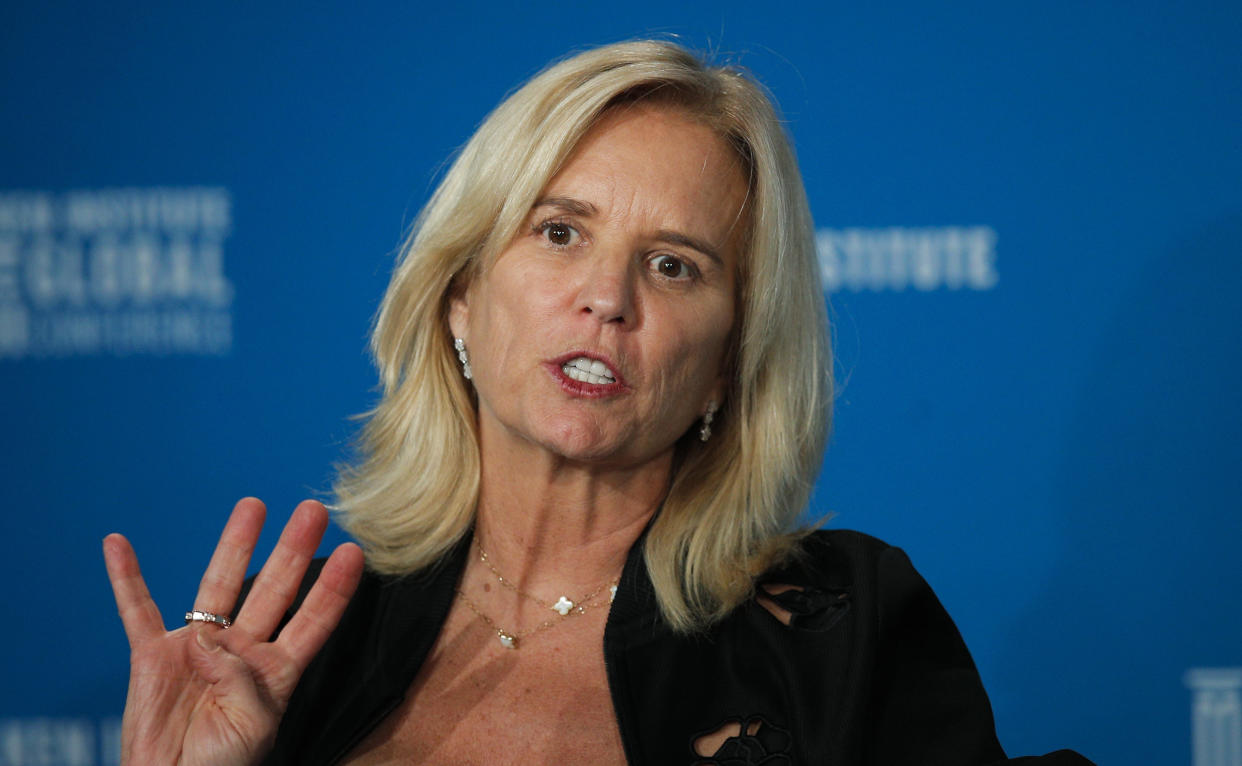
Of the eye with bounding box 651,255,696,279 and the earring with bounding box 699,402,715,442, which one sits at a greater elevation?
the eye with bounding box 651,255,696,279

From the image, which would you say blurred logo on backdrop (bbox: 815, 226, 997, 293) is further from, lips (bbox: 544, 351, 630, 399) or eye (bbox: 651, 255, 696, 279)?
lips (bbox: 544, 351, 630, 399)

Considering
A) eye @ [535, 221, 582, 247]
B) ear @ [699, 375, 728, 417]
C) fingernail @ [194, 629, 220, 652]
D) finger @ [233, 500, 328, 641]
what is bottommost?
fingernail @ [194, 629, 220, 652]

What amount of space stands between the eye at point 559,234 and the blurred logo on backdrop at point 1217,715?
1.69 metres

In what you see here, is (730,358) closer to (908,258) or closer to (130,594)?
(908,258)

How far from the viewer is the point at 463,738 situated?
5.41ft

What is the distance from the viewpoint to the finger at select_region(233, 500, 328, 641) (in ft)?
4.93

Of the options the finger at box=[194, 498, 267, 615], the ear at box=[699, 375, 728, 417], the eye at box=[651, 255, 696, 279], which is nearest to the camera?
the finger at box=[194, 498, 267, 615]

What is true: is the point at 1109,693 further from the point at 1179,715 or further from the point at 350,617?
the point at 350,617

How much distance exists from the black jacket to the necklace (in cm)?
5

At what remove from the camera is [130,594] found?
146cm

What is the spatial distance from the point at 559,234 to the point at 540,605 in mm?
582

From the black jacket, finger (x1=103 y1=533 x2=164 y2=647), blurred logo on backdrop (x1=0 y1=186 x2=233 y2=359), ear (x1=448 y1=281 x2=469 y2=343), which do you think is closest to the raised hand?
finger (x1=103 y1=533 x2=164 y2=647)

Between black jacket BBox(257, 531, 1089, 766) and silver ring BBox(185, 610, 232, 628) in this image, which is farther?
black jacket BBox(257, 531, 1089, 766)

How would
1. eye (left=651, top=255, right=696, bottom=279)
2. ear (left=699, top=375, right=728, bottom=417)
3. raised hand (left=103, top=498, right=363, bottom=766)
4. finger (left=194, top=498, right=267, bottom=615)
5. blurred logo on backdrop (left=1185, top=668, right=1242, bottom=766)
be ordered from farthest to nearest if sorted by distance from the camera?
blurred logo on backdrop (left=1185, top=668, right=1242, bottom=766) → ear (left=699, top=375, right=728, bottom=417) → eye (left=651, top=255, right=696, bottom=279) → finger (left=194, top=498, right=267, bottom=615) → raised hand (left=103, top=498, right=363, bottom=766)
